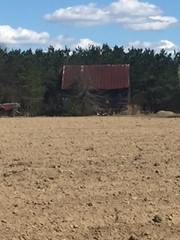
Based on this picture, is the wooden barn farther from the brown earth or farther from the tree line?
the brown earth

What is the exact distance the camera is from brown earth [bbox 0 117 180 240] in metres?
7.35

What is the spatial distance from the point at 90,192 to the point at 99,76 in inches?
2199

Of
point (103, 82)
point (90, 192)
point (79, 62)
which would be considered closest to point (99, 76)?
point (103, 82)

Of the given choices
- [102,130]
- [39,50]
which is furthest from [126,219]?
[39,50]

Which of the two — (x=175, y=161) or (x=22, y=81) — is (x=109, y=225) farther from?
(x=22, y=81)

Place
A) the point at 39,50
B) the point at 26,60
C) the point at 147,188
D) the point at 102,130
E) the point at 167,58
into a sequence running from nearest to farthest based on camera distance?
Answer: the point at 147,188 → the point at 102,130 → the point at 26,60 → the point at 167,58 → the point at 39,50

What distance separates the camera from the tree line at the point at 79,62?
62.9m

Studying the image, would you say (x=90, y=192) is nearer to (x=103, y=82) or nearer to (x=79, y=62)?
(x=103, y=82)

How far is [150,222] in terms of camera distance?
25.0 ft

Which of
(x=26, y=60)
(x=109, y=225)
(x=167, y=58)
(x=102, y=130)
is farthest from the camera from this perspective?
(x=167, y=58)

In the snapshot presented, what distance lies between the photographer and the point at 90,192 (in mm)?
8648

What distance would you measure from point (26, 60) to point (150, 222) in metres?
64.3

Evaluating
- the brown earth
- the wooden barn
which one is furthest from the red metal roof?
the brown earth

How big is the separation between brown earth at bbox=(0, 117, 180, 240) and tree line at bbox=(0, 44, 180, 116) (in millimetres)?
43743
